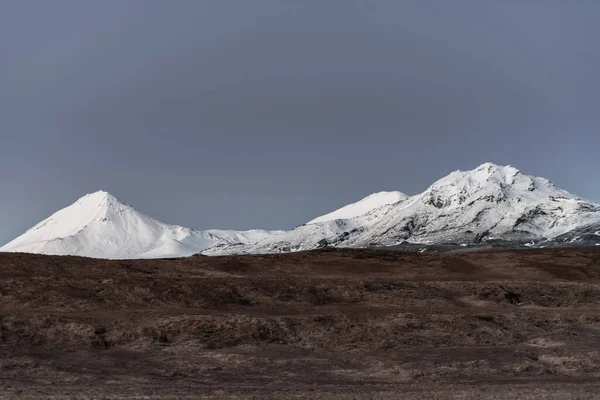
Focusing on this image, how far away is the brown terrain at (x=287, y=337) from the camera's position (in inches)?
925

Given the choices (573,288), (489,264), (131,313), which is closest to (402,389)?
(131,313)

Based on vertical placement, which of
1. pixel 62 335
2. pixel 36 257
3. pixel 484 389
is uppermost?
pixel 36 257

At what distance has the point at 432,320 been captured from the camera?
35.0 metres

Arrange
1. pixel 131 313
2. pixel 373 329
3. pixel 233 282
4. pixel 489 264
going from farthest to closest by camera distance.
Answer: pixel 489 264 → pixel 233 282 → pixel 131 313 → pixel 373 329

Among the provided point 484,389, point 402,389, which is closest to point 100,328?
point 402,389

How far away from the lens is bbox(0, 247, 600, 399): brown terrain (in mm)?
23500

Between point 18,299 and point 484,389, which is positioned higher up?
point 18,299

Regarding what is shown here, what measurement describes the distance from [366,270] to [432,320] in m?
38.4

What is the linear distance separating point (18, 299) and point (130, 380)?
16.5 metres

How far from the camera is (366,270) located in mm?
73375

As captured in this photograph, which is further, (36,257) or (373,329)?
(36,257)

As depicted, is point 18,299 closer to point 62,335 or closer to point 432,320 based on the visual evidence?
point 62,335

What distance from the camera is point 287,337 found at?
3228 cm

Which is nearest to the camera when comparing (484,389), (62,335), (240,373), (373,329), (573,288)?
(484,389)
